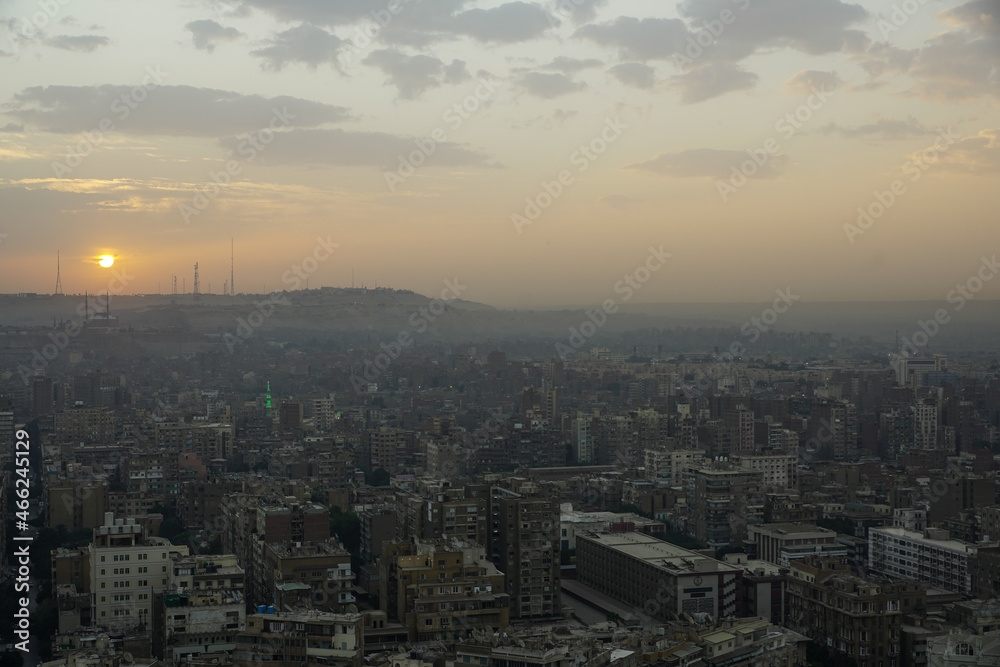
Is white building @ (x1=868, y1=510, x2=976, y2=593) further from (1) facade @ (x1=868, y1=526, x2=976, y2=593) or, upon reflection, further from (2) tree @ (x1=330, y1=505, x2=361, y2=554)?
(2) tree @ (x1=330, y1=505, x2=361, y2=554)

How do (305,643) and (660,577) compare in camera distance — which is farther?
(660,577)

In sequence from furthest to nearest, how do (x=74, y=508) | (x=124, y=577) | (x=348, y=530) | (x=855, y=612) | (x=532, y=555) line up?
(x=74, y=508) → (x=348, y=530) → (x=532, y=555) → (x=124, y=577) → (x=855, y=612)

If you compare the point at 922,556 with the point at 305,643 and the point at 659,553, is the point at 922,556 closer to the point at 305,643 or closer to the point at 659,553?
the point at 659,553

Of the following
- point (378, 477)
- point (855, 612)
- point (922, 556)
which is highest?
point (855, 612)

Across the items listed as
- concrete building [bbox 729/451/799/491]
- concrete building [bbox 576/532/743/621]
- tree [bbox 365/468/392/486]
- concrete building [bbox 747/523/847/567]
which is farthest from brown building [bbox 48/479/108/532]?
concrete building [bbox 729/451/799/491]

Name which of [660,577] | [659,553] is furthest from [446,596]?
[659,553]

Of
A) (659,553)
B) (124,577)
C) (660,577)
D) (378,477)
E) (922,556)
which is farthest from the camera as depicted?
(378,477)
